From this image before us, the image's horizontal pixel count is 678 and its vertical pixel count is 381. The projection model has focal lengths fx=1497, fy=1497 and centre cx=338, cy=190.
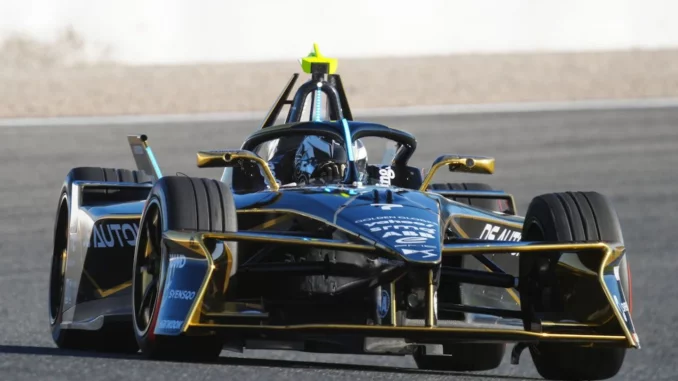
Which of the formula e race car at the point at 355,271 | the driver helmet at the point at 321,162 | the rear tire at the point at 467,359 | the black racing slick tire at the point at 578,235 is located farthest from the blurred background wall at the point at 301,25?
the black racing slick tire at the point at 578,235

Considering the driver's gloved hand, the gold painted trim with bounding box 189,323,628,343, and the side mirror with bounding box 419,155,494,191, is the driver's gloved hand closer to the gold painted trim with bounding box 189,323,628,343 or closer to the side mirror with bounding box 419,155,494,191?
the side mirror with bounding box 419,155,494,191

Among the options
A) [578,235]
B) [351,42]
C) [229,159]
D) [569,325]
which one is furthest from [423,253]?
[351,42]

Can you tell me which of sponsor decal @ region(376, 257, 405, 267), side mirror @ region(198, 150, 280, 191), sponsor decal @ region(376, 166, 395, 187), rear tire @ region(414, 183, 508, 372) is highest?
side mirror @ region(198, 150, 280, 191)

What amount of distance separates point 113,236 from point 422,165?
450 inches

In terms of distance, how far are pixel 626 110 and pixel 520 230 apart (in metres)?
18.2

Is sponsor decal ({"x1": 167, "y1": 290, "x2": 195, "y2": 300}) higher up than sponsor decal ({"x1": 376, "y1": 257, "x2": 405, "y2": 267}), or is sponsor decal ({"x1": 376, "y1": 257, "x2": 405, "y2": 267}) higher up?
sponsor decal ({"x1": 376, "y1": 257, "x2": 405, "y2": 267})

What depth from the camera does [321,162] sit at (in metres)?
8.10

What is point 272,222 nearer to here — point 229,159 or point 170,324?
point 229,159

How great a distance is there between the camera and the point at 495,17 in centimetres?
3581

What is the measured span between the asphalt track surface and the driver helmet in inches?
39.6

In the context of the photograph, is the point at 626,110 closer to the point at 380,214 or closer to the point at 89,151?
the point at 89,151

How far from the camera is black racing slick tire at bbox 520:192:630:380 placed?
263 inches

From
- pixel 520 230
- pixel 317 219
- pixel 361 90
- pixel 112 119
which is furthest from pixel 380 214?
pixel 361 90

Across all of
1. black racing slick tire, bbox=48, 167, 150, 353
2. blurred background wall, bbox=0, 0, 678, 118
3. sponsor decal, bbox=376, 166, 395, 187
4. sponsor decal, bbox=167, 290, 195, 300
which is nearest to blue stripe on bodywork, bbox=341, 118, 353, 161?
sponsor decal, bbox=376, 166, 395, 187
